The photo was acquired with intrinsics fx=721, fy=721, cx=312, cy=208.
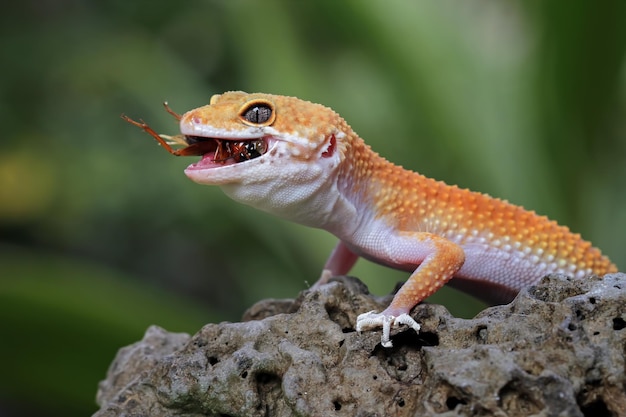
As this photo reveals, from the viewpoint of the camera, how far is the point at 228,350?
1.69 metres

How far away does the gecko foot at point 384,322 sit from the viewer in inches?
62.1

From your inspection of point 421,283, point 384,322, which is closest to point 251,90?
point 421,283

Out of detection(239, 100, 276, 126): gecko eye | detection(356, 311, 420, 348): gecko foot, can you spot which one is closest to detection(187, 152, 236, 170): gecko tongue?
detection(239, 100, 276, 126): gecko eye

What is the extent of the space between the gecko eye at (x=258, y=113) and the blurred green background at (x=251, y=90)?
166 cm

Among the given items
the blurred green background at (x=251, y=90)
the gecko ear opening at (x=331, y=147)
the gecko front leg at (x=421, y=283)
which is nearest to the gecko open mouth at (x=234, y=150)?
the gecko ear opening at (x=331, y=147)

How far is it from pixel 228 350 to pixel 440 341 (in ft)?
1.62

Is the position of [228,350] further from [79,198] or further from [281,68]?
[79,198]

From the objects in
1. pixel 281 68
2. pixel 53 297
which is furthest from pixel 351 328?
pixel 281 68

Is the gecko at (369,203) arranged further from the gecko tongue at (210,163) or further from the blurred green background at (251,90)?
the blurred green background at (251,90)

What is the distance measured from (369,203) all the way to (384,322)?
0.45m

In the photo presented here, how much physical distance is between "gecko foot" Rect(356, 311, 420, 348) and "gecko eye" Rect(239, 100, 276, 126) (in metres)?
0.52

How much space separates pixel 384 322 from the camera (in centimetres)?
160

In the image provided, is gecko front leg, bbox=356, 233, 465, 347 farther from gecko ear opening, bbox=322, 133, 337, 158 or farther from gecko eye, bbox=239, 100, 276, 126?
gecko eye, bbox=239, 100, 276, 126

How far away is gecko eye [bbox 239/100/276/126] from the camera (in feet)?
5.65
